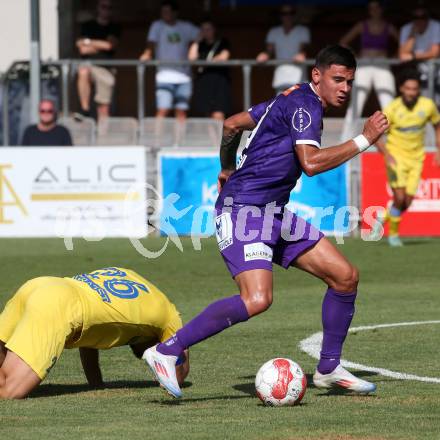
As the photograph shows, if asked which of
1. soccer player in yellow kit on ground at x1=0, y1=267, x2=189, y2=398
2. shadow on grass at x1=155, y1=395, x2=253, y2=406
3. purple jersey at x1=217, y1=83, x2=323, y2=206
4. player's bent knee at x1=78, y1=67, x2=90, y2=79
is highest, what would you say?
purple jersey at x1=217, y1=83, x2=323, y2=206

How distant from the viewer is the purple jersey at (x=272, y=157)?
7.86 metres

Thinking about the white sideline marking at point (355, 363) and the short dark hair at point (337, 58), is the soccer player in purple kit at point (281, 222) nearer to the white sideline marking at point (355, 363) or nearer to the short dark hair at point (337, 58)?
the short dark hair at point (337, 58)

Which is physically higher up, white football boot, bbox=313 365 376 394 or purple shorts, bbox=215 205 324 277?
purple shorts, bbox=215 205 324 277

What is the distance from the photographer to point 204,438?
6.46m

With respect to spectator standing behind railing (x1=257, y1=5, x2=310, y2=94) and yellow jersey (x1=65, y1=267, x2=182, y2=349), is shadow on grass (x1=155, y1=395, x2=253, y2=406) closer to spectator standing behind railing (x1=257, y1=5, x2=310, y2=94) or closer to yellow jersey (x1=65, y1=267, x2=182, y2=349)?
yellow jersey (x1=65, y1=267, x2=182, y2=349)

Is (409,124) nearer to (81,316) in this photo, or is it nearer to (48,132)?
(48,132)

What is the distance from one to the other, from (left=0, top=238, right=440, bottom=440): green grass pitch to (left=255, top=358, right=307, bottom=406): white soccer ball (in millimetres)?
66

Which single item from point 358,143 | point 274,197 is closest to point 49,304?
point 274,197

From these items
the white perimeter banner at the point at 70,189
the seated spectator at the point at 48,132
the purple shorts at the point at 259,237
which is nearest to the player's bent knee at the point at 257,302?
the purple shorts at the point at 259,237

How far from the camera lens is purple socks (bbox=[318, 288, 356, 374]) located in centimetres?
805

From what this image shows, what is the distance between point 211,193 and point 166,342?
1114 cm

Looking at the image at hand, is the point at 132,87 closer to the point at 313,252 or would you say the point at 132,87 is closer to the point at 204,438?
the point at 313,252

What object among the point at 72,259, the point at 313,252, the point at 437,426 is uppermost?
the point at 313,252

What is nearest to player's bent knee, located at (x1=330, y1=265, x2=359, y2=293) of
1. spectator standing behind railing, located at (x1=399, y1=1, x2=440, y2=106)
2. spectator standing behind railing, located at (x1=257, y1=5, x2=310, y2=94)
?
spectator standing behind railing, located at (x1=399, y1=1, x2=440, y2=106)
